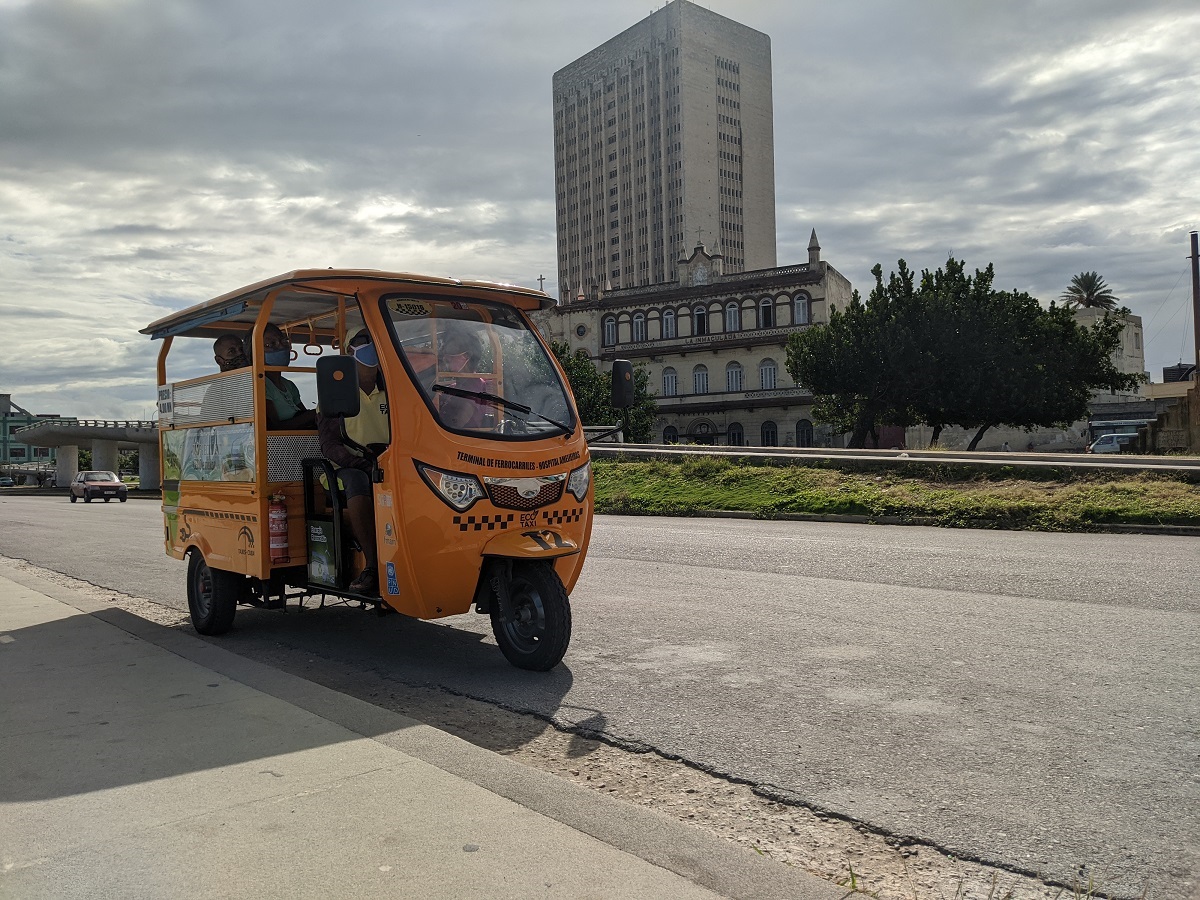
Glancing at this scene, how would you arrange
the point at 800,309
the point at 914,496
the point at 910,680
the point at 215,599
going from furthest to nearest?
the point at 800,309 < the point at 914,496 < the point at 215,599 < the point at 910,680

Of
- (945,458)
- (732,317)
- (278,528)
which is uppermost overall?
(732,317)

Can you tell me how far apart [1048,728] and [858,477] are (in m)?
15.3

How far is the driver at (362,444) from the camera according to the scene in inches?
240

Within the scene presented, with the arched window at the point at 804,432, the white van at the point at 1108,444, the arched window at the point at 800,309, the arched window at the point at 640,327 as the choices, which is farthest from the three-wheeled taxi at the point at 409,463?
the arched window at the point at 640,327

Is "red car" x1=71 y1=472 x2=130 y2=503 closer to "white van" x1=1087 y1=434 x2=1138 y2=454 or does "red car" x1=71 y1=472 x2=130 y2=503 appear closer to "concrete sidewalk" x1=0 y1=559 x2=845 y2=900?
"white van" x1=1087 y1=434 x2=1138 y2=454

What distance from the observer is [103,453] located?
247 feet

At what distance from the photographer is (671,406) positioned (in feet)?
241

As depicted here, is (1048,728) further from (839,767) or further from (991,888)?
(991,888)

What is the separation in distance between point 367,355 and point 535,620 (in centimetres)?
198

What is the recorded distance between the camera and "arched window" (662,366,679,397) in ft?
245

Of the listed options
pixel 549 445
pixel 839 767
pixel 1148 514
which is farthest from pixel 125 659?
pixel 1148 514

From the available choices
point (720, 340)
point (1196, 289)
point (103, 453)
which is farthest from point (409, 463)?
point (103, 453)

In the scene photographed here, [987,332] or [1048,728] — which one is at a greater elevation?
[987,332]

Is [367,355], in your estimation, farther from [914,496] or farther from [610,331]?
[610,331]
